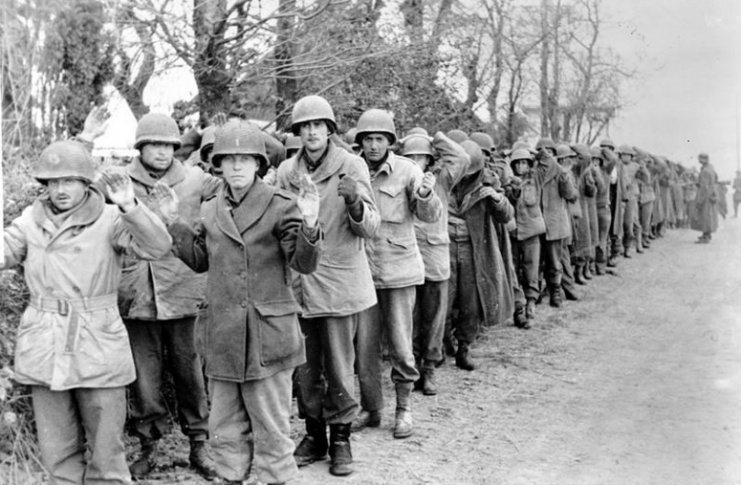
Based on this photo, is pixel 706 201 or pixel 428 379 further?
pixel 706 201

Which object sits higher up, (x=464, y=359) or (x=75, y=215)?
(x=75, y=215)

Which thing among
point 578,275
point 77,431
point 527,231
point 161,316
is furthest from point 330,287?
point 578,275

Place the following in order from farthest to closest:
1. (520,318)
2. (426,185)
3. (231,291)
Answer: (520,318)
(426,185)
(231,291)

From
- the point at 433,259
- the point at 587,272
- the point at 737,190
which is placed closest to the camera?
the point at 433,259

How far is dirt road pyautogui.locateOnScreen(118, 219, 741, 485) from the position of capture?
5301mm

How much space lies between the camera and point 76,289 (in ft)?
13.6

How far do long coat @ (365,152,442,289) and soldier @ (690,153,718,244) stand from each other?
53.3 feet

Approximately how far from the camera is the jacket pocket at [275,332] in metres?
4.27

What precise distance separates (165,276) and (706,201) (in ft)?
61.2

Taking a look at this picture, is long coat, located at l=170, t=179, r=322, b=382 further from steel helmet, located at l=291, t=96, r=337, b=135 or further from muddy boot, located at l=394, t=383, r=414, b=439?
muddy boot, located at l=394, t=383, r=414, b=439

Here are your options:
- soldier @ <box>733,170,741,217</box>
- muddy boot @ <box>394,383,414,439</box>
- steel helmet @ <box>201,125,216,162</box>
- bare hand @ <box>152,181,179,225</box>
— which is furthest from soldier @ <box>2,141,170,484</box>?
soldier @ <box>733,170,741,217</box>

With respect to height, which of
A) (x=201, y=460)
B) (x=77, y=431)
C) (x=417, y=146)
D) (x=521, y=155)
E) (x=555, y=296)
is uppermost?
(x=521, y=155)

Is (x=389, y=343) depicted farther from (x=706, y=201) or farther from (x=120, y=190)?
(x=706, y=201)

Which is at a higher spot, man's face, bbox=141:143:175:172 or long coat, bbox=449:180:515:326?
man's face, bbox=141:143:175:172
